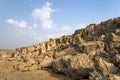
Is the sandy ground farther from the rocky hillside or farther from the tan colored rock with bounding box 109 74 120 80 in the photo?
the tan colored rock with bounding box 109 74 120 80

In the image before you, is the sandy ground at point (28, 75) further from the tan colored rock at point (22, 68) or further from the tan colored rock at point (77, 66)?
the tan colored rock at point (77, 66)

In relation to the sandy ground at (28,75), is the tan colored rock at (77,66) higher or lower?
higher

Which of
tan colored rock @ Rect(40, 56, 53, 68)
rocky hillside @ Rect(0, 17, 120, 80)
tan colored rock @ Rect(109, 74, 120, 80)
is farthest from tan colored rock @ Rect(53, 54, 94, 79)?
tan colored rock @ Rect(40, 56, 53, 68)

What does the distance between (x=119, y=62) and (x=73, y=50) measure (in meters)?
6.60

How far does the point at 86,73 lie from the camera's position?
16.3 metres

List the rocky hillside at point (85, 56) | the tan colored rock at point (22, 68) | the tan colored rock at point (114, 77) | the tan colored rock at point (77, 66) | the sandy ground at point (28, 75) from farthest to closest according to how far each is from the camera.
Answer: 1. the tan colored rock at point (22, 68)
2. the sandy ground at point (28, 75)
3. the tan colored rock at point (77, 66)
4. the rocky hillside at point (85, 56)
5. the tan colored rock at point (114, 77)

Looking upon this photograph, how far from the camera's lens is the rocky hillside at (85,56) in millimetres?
14828

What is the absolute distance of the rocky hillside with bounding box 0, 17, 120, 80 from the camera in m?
14.8

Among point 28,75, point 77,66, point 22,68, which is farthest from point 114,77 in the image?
point 22,68

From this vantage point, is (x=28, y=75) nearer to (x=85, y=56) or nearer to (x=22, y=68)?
(x=22, y=68)

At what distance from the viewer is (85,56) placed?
16.9 meters

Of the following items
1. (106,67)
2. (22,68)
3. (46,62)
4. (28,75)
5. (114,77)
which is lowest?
(28,75)

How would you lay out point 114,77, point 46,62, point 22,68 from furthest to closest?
point 46,62
point 22,68
point 114,77

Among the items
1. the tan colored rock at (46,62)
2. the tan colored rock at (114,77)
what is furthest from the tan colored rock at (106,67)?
the tan colored rock at (46,62)
